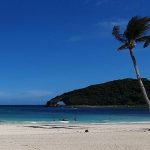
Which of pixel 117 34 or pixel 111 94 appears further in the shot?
pixel 111 94

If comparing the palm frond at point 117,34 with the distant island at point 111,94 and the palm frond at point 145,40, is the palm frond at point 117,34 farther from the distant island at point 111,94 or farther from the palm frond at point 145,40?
the distant island at point 111,94

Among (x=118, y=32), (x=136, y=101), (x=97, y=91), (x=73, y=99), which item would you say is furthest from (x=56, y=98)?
(x=118, y=32)

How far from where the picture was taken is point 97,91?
161 metres

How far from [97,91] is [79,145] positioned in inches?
5688

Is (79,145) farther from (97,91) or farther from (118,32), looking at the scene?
(97,91)

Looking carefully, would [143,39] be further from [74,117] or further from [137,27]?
[74,117]

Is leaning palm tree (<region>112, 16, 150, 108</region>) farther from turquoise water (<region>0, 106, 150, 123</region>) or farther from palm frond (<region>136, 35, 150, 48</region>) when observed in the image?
turquoise water (<region>0, 106, 150, 123</region>)

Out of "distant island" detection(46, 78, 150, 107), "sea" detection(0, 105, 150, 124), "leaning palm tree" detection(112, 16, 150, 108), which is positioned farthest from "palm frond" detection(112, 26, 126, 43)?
"distant island" detection(46, 78, 150, 107)

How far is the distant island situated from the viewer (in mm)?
148250

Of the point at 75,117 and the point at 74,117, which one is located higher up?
the point at 74,117

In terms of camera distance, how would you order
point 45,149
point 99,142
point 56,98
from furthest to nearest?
point 56,98 < point 99,142 < point 45,149

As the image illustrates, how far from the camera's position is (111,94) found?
6147 inches

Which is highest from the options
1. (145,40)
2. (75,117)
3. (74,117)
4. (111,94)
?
(111,94)

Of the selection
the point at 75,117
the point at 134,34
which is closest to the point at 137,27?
the point at 134,34
